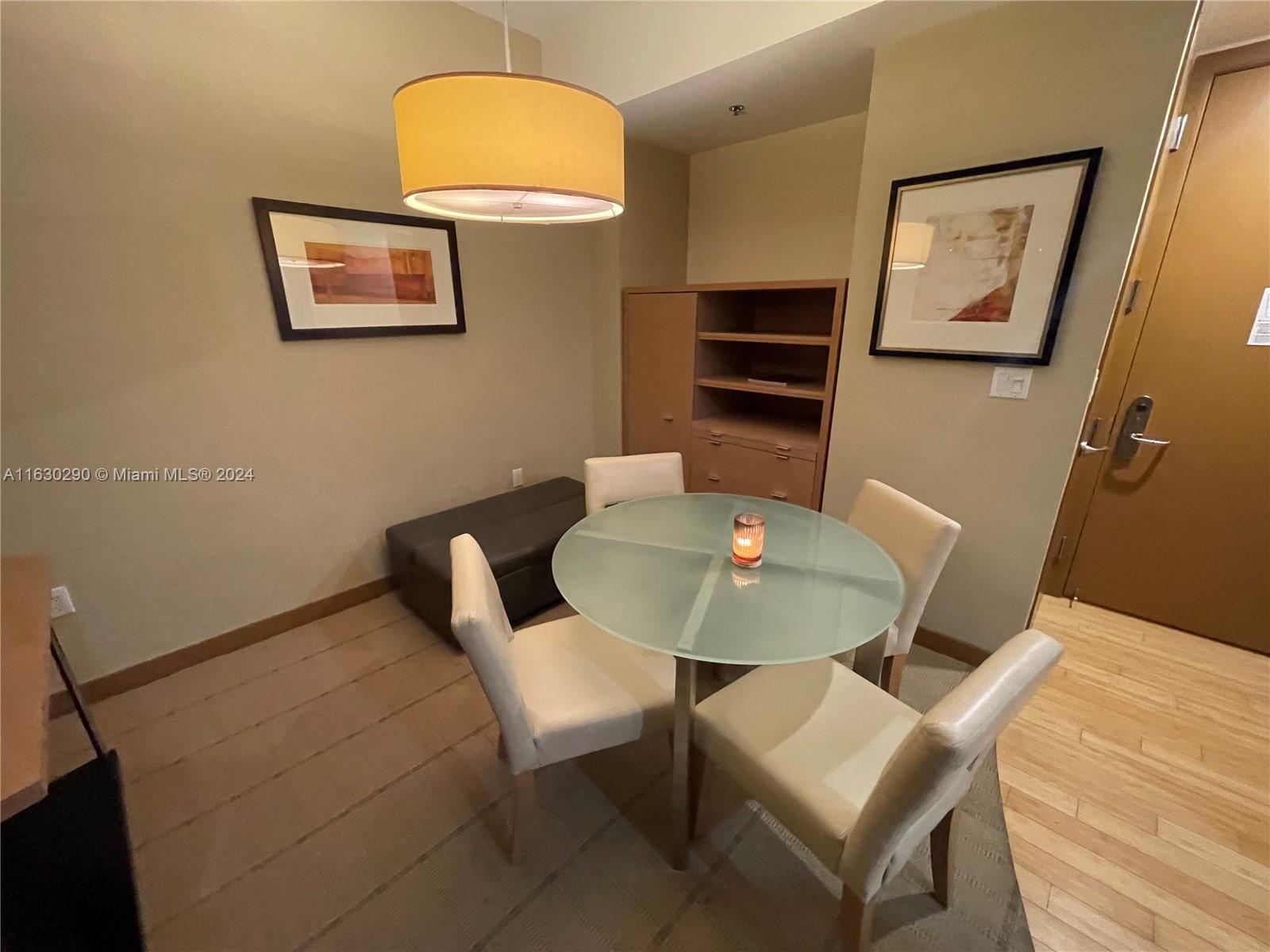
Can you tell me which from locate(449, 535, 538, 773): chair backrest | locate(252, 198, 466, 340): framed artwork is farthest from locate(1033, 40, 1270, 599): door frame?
locate(252, 198, 466, 340): framed artwork

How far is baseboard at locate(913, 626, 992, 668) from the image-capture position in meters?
2.10

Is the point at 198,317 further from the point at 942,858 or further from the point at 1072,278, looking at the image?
the point at 1072,278

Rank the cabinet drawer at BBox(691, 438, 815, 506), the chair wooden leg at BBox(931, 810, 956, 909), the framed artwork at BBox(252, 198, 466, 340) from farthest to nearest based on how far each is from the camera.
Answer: the cabinet drawer at BBox(691, 438, 815, 506), the framed artwork at BBox(252, 198, 466, 340), the chair wooden leg at BBox(931, 810, 956, 909)

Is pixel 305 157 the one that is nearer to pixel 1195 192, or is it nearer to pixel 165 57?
pixel 165 57

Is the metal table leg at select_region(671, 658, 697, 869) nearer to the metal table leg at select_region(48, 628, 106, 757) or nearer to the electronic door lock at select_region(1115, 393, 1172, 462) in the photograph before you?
the metal table leg at select_region(48, 628, 106, 757)

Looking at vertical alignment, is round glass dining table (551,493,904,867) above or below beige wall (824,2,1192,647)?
below

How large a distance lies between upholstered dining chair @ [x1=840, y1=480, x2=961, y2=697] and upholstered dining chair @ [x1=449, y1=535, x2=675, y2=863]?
2.48 feet

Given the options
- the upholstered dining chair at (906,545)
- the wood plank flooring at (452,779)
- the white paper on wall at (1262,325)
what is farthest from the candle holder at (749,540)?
the white paper on wall at (1262,325)

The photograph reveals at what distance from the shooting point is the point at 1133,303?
216 cm

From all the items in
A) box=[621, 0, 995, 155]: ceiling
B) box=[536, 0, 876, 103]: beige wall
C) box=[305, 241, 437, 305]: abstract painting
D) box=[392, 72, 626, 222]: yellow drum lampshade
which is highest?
box=[536, 0, 876, 103]: beige wall

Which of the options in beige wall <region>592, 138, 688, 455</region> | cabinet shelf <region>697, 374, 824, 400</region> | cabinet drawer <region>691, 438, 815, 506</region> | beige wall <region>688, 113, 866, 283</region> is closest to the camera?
cabinet shelf <region>697, 374, 824, 400</region>

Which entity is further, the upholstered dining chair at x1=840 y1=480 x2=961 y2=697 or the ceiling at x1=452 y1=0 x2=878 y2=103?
the ceiling at x1=452 y1=0 x2=878 y2=103

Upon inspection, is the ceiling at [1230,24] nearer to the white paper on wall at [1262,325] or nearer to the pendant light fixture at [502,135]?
the white paper on wall at [1262,325]

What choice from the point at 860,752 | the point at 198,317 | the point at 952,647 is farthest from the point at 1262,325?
the point at 198,317
